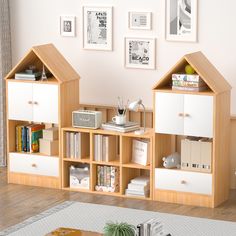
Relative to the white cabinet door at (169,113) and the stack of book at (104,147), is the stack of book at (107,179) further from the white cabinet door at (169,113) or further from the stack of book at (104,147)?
the white cabinet door at (169,113)

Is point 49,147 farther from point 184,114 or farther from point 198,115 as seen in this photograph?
point 198,115

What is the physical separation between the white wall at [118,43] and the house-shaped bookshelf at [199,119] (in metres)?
0.30

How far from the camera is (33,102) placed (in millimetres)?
7465

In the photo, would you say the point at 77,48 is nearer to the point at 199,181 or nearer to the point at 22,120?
the point at 22,120

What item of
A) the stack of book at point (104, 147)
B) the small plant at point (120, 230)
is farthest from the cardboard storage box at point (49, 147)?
the small plant at point (120, 230)

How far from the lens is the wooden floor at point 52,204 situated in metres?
6.68

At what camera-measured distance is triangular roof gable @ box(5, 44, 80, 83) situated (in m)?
7.38

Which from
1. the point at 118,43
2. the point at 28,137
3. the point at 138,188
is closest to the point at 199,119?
the point at 138,188

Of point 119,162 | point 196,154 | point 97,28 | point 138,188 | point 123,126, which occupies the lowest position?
point 138,188

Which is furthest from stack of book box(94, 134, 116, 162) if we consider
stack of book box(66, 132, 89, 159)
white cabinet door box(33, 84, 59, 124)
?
white cabinet door box(33, 84, 59, 124)

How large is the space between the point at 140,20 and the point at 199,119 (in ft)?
4.11

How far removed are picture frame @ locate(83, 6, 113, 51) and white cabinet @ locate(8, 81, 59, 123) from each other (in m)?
0.70

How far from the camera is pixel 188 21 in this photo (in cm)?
735

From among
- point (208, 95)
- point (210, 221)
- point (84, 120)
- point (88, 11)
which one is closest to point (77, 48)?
point (88, 11)
